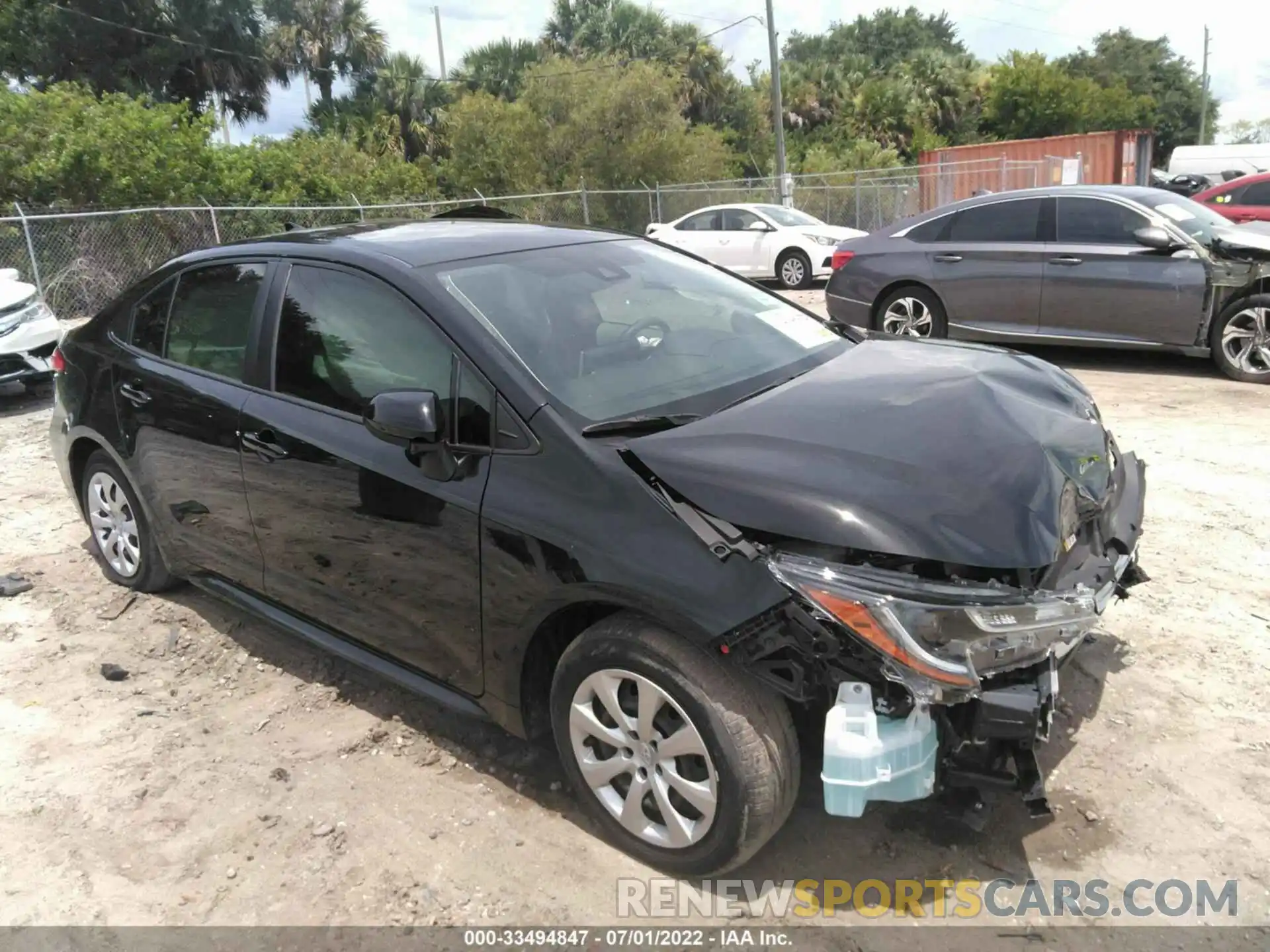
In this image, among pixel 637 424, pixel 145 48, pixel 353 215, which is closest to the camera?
pixel 637 424

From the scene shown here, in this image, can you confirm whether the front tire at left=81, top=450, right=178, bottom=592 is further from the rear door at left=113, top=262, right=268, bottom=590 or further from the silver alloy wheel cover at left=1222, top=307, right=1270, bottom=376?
the silver alloy wheel cover at left=1222, top=307, right=1270, bottom=376

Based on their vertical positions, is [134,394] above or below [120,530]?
above

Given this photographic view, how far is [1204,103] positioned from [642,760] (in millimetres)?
66152

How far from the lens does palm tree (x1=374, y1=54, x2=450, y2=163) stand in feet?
117

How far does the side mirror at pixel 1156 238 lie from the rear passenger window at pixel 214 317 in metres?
6.71

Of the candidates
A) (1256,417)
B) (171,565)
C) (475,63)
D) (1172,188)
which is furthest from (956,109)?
(171,565)

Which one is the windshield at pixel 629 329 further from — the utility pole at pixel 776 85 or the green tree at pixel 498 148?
the green tree at pixel 498 148

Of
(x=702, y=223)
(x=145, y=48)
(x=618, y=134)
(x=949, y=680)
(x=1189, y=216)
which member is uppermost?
→ (x=145, y=48)

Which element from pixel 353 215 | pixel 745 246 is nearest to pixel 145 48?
pixel 353 215

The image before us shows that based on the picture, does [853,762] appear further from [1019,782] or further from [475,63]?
[475,63]

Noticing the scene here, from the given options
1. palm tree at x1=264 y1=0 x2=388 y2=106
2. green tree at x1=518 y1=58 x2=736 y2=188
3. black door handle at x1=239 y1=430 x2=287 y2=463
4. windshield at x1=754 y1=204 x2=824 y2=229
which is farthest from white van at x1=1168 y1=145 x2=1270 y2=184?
palm tree at x1=264 y1=0 x2=388 y2=106

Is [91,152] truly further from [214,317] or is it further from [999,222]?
[214,317]

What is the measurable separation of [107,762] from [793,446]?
267 cm

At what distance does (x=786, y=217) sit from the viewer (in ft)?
52.4
